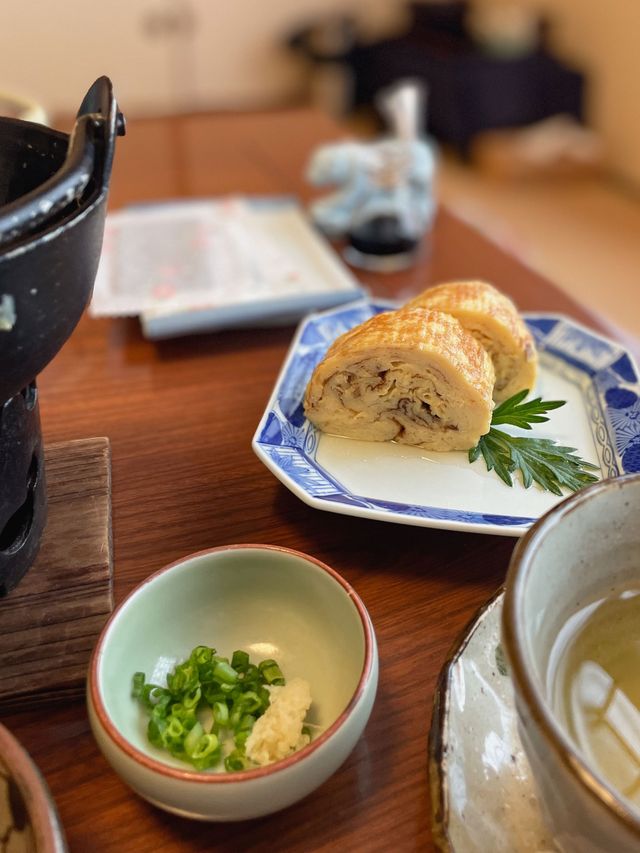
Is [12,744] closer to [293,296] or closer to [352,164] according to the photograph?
[293,296]

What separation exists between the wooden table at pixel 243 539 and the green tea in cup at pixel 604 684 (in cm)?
11

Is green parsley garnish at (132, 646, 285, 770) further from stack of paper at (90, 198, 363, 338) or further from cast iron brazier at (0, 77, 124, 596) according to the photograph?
stack of paper at (90, 198, 363, 338)

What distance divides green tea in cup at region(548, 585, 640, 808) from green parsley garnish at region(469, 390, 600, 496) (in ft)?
0.72

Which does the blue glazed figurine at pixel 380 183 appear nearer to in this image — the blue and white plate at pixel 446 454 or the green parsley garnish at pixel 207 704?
the blue and white plate at pixel 446 454

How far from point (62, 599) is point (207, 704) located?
0.50 feet

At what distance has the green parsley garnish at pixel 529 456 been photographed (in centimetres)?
72

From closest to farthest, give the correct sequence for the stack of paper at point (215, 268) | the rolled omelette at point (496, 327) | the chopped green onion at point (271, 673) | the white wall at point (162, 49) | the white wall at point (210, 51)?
1. the chopped green onion at point (271, 673)
2. the rolled omelette at point (496, 327)
3. the stack of paper at point (215, 268)
4. the white wall at point (210, 51)
5. the white wall at point (162, 49)

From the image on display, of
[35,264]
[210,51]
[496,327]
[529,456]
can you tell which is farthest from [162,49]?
[35,264]

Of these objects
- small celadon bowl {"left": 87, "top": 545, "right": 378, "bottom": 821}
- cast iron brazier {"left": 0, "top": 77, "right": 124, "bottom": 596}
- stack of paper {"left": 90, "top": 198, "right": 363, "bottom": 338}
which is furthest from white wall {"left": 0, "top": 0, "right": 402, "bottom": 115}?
Result: small celadon bowl {"left": 87, "top": 545, "right": 378, "bottom": 821}

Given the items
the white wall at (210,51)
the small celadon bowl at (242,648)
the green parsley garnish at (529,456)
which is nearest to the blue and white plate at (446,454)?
the green parsley garnish at (529,456)

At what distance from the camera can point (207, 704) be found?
52cm

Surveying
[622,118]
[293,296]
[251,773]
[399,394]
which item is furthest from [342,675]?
[622,118]

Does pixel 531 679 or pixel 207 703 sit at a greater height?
pixel 531 679

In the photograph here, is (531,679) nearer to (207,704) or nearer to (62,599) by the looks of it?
(207,704)
